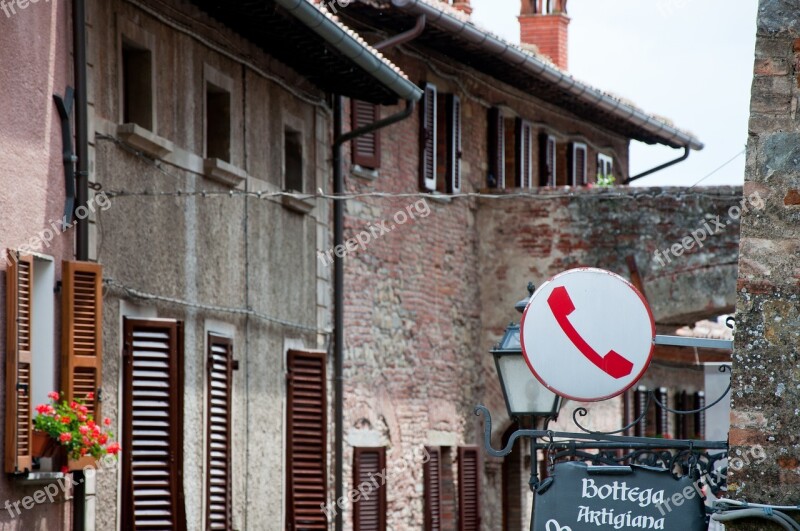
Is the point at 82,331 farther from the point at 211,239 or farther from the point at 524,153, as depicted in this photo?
the point at 524,153

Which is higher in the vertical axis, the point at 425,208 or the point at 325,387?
the point at 425,208

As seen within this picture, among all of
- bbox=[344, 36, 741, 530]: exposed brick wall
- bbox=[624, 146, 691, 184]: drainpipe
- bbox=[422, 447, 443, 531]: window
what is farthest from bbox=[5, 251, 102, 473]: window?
bbox=[624, 146, 691, 184]: drainpipe

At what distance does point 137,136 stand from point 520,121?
10.3m

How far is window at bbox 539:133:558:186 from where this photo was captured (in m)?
22.4

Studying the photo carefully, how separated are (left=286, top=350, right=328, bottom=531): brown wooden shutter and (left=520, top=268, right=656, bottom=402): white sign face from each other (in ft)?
28.3

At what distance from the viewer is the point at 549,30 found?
88.9 ft

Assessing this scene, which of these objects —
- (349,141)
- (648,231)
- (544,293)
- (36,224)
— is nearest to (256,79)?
(349,141)

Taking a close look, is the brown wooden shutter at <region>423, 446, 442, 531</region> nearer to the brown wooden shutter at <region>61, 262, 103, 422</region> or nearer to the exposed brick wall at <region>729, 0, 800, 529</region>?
the brown wooden shutter at <region>61, 262, 103, 422</region>

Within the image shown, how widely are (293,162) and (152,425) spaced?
438 cm

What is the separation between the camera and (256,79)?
14.6 meters

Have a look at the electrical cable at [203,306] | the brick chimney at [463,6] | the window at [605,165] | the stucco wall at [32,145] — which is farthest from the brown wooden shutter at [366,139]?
the window at [605,165]

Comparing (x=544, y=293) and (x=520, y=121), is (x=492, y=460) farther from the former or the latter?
(x=544, y=293)

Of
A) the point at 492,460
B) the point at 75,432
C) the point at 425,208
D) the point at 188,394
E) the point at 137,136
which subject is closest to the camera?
the point at 75,432

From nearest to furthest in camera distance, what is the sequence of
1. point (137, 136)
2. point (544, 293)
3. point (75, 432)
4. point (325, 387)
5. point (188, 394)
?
point (544, 293), point (75, 432), point (137, 136), point (188, 394), point (325, 387)
